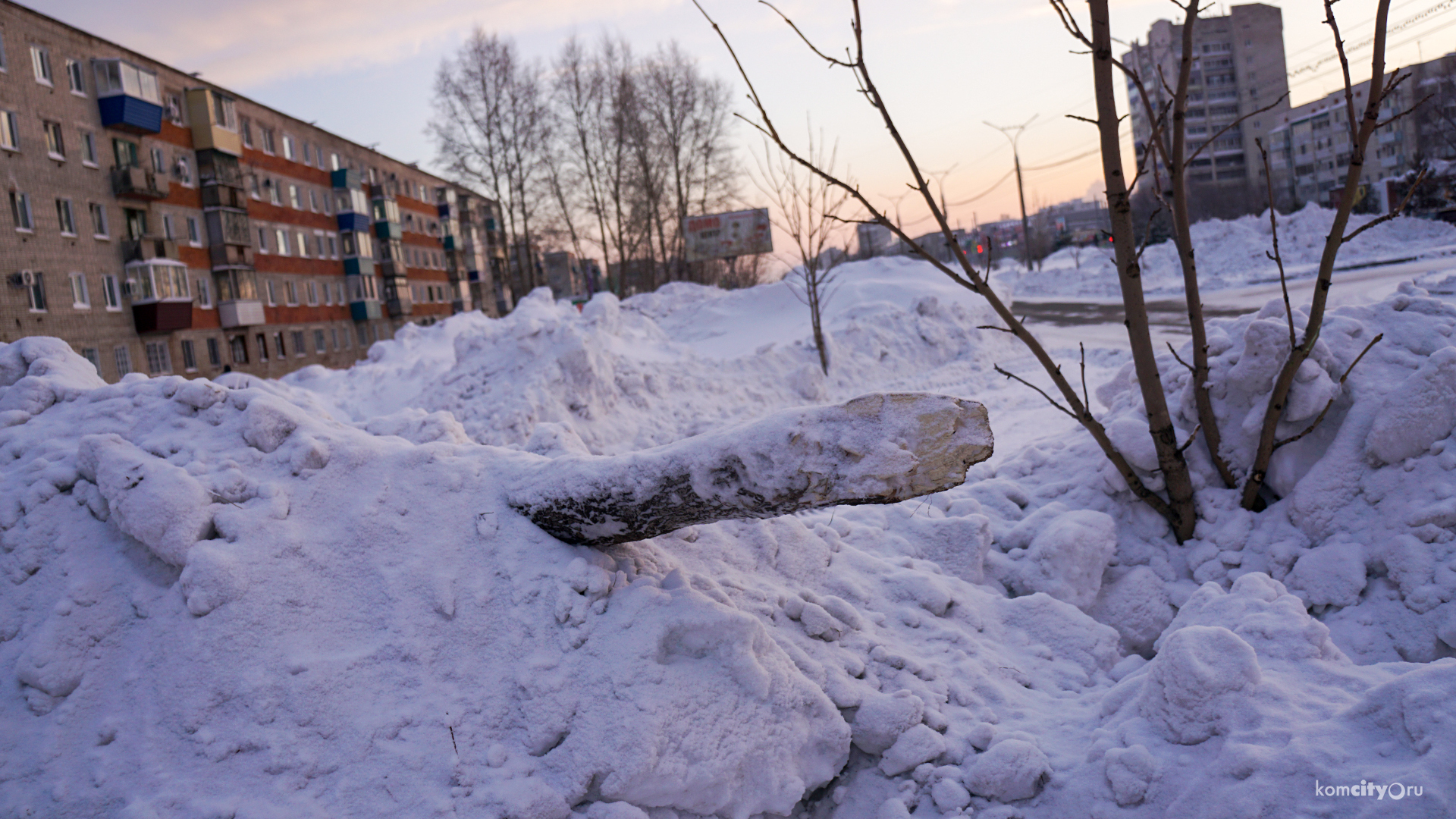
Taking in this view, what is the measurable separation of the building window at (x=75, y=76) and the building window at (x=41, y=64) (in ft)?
1.97

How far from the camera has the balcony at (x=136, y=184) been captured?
996 inches

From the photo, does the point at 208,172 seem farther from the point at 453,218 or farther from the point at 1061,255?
the point at 1061,255

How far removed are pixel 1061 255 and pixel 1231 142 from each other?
1089 inches

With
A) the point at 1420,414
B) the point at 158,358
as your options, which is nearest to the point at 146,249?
the point at 158,358

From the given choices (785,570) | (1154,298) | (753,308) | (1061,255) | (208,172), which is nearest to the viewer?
(785,570)

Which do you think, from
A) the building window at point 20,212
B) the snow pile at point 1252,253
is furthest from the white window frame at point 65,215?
the snow pile at point 1252,253

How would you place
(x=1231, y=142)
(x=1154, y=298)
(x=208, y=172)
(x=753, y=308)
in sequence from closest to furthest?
(x=753, y=308) < (x=1154, y=298) < (x=208, y=172) < (x=1231, y=142)

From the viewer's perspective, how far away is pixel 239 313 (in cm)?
2989

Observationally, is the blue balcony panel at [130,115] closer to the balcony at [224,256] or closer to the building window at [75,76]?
the building window at [75,76]

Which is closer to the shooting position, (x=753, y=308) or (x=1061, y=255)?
(x=753, y=308)

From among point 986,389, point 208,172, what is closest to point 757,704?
point 986,389

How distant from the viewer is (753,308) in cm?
2047

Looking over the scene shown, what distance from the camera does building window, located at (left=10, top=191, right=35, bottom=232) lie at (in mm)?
21734

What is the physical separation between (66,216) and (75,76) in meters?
4.39
